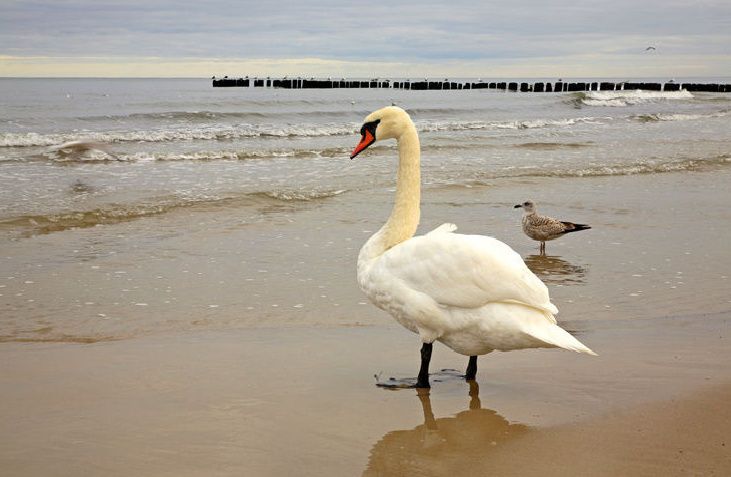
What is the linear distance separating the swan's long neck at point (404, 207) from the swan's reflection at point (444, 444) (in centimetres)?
114

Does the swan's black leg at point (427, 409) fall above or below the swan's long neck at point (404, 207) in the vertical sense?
below

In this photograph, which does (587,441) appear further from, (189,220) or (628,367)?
(189,220)

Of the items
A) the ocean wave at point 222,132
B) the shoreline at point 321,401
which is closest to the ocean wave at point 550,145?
the ocean wave at point 222,132

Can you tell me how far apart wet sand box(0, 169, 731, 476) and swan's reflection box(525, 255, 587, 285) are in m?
0.06

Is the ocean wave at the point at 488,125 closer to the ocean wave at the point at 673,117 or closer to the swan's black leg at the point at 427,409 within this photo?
the ocean wave at the point at 673,117

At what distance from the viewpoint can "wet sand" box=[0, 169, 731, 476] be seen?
170 inches

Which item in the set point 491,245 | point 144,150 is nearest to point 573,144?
point 144,150

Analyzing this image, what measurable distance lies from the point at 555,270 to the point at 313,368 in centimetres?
421

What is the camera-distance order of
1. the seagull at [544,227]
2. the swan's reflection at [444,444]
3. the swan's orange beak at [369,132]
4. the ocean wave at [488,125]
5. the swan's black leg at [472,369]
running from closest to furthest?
the swan's reflection at [444,444] < the swan's black leg at [472,369] < the swan's orange beak at [369,132] < the seagull at [544,227] < the ocean wave at [488,125]

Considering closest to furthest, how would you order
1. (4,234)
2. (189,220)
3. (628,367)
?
(628,367), (4,234), (189,220)

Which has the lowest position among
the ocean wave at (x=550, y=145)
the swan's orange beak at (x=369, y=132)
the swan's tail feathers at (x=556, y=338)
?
the ocean wave at (x=550, y=145)

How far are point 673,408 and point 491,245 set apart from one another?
1.36 metres

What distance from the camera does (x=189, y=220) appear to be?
463 inches

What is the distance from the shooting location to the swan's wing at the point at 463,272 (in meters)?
5.02
